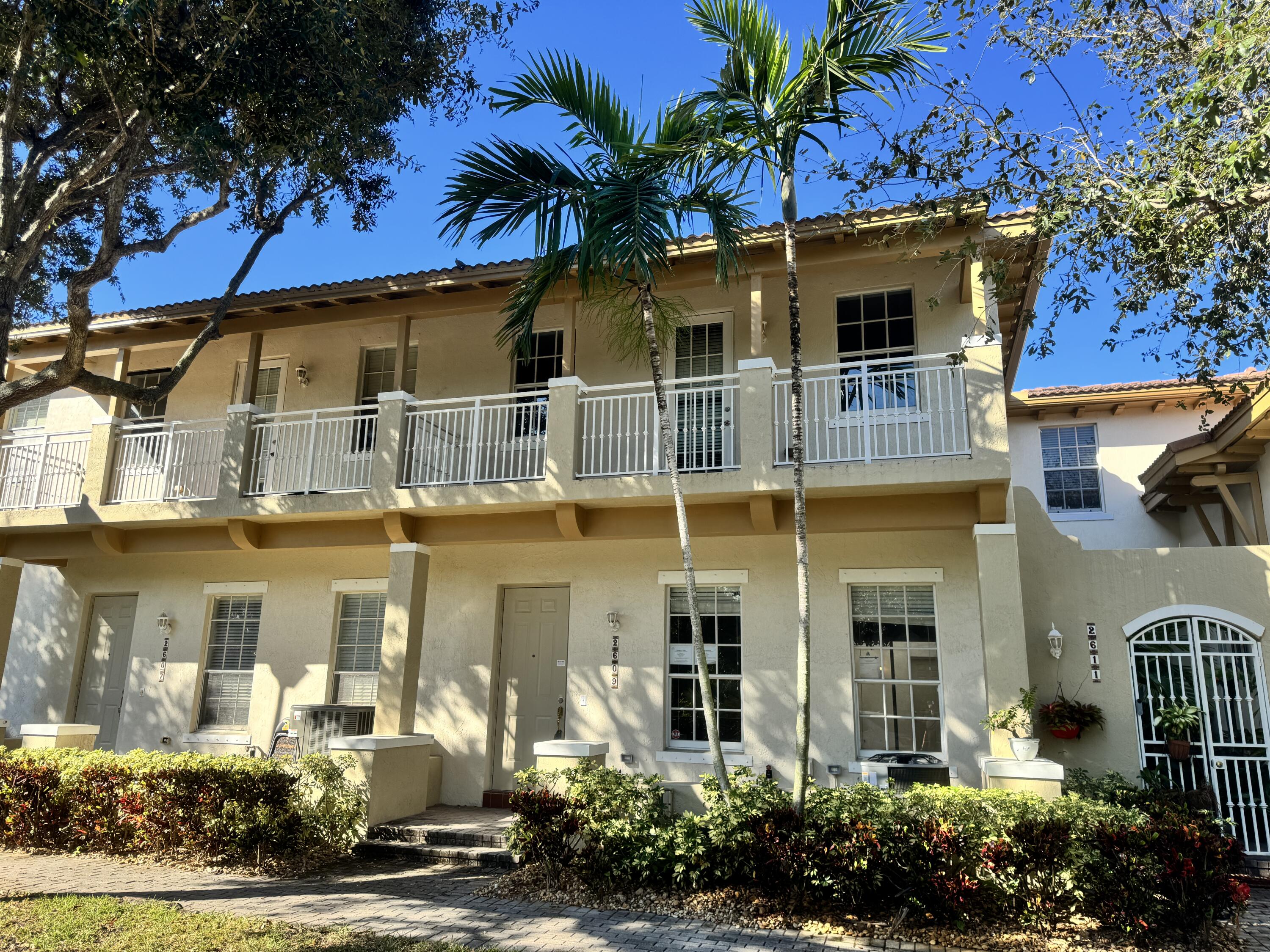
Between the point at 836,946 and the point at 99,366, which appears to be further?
the point at 99,366

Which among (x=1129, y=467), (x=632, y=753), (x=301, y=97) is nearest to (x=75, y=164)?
(x=301, y=97)

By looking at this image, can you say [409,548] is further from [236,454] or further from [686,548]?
[686,548]

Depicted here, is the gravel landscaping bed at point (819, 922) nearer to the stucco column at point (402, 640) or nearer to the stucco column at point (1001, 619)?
the stucco column at point (1001, 619)

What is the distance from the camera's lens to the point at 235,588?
41.4 ft

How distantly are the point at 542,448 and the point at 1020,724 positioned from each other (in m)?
6.37

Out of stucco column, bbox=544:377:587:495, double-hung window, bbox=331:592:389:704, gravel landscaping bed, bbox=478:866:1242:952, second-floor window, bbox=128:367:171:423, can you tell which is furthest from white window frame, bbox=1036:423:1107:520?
second-floor window, bbox=128:367:171:423

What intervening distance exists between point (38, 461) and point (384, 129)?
6846mm

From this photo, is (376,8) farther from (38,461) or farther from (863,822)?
(863,822)

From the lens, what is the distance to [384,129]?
1120 centimetres

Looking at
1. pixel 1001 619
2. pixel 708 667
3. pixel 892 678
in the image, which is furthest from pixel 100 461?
pixel 1001 619

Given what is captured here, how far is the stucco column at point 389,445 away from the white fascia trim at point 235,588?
2973 millimetres

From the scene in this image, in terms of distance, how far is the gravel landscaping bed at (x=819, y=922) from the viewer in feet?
20.6

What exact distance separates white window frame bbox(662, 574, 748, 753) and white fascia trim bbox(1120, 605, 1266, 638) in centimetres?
404

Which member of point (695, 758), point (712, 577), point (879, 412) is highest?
point (879, 412)
